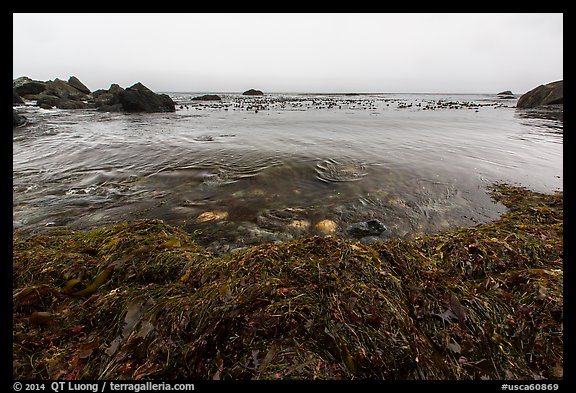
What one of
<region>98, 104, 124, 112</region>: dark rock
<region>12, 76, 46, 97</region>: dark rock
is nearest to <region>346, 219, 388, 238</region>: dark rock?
<region>98, 104, 124, 112</region>: dark rock

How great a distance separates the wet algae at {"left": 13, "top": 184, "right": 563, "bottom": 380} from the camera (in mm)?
1866

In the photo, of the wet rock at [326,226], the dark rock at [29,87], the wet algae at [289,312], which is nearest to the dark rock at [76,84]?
the dark rock at [29,87]

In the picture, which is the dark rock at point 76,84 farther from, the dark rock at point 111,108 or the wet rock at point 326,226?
the wet rock at point 326,226

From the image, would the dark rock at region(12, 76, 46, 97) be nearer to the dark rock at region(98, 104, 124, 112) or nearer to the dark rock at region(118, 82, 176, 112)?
the dark rock at region(98, 104, 124, 112)

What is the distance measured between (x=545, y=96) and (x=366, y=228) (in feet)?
166

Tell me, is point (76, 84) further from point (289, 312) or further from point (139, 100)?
point (289, 312)

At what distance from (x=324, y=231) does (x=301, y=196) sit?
1672 millimetres

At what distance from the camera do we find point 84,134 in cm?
1373

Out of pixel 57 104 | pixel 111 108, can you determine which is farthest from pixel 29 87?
pixel 111 108

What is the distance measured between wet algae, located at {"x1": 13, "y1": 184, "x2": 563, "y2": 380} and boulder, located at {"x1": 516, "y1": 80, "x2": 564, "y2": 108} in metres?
47.4

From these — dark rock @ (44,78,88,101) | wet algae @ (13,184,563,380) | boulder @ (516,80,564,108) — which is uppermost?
dark rock @ (44,78,88,101)
